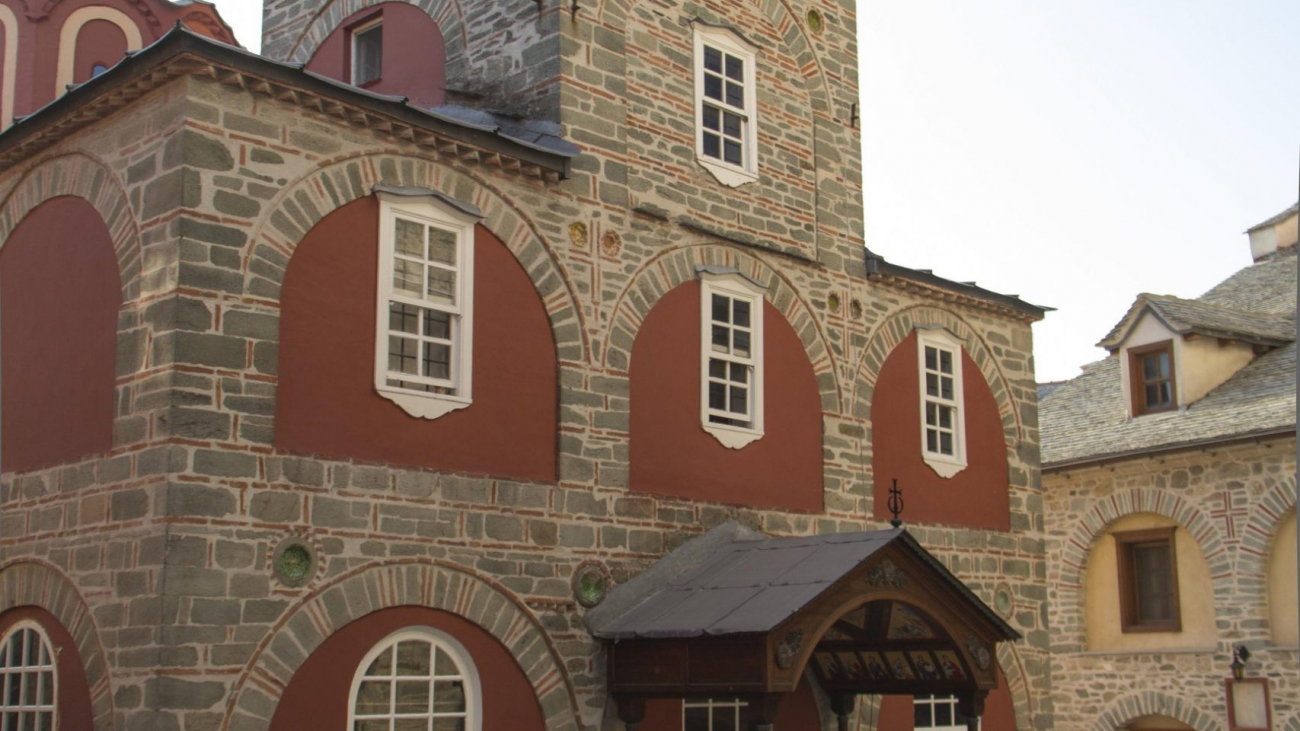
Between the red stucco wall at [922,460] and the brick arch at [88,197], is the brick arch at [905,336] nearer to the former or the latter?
the red stucco wall at [922,460]

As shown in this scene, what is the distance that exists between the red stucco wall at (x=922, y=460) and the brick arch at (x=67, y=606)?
30.1 ft

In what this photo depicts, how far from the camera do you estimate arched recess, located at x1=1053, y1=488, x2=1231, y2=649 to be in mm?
22641

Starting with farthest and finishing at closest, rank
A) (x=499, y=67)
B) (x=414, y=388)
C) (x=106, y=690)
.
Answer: (x=499, y=67) → (x=414, y=388) → (x=106, y=690)

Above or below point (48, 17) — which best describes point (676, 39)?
below

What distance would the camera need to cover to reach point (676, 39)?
16203 millimetres

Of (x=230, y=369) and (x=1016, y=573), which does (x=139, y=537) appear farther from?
(x=1016, y=573)

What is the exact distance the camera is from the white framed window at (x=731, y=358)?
15.7m

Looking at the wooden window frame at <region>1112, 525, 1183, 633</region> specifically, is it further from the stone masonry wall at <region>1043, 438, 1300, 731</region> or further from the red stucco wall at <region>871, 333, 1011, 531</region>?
the red stucco wall at <region>871, 333, 1011, 531</region>

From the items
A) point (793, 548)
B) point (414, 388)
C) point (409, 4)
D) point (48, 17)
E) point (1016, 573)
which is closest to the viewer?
point (414, 388)

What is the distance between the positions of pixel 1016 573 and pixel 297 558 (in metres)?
10.6

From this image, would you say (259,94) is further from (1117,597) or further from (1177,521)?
(1117,597)

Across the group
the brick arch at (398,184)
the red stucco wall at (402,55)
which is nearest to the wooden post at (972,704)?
the brick arch at (398,184)

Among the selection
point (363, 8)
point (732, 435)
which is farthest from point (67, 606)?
point (363, 8)

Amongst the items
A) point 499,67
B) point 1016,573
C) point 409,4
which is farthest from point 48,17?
point 1016,573
